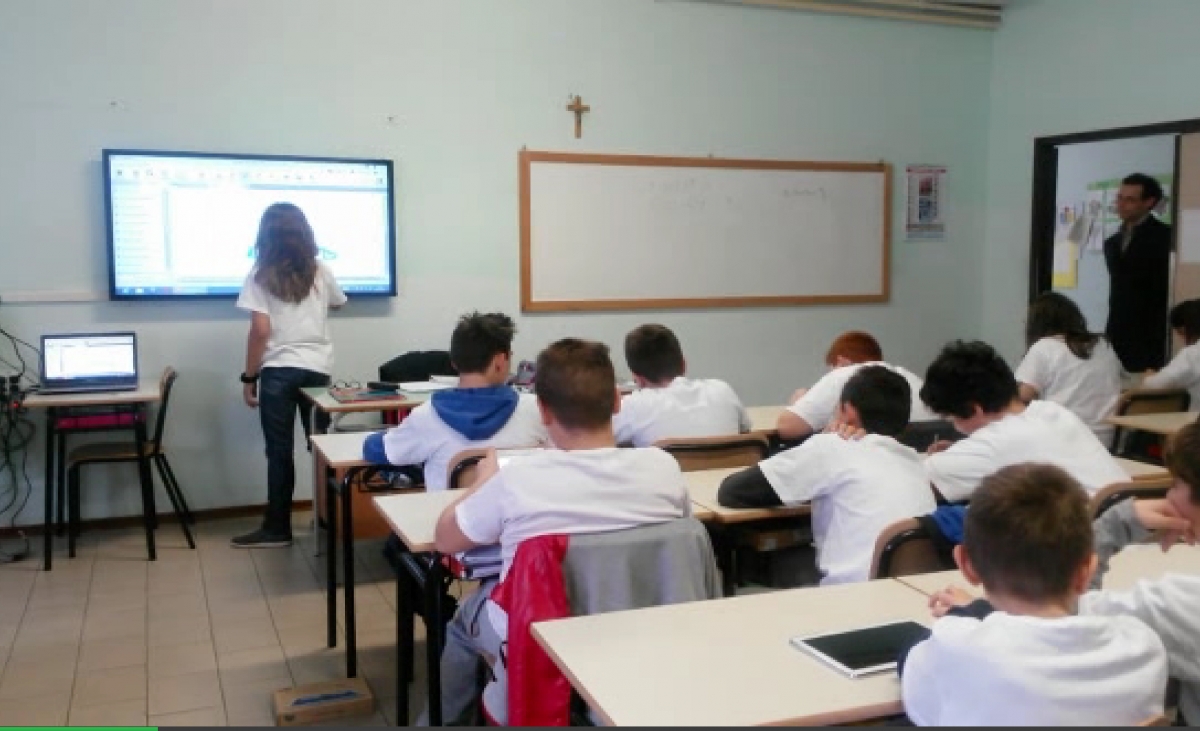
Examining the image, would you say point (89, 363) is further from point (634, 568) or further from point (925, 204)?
point (925, 204)

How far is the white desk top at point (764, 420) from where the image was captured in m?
3.99

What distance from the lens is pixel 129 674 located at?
11.0 feet

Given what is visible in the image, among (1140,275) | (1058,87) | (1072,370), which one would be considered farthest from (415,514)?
(1058,87)

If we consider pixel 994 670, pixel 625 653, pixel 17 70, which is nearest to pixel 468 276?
pixel 17 70

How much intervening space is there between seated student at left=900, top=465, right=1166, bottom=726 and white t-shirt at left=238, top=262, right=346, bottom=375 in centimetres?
393

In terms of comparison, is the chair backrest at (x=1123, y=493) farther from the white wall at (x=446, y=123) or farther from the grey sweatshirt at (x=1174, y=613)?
the white wall at (x=446, y=123)

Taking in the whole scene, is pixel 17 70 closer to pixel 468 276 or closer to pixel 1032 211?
pixel 468 276

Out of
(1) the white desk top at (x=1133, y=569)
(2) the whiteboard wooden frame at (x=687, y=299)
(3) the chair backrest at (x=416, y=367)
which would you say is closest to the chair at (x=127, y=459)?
(3) the chair backrest at (x=416, y=367)

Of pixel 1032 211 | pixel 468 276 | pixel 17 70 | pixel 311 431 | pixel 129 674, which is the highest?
pixel 17 70

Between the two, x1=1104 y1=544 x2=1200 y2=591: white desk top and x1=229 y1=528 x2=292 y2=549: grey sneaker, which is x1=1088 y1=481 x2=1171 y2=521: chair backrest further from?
x1=229 y1=528 x2=292 y2=549: grey sneaker

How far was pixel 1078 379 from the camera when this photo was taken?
182 inches

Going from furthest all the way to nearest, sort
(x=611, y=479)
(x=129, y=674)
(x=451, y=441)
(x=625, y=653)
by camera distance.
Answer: (x=129, y=674) < (x=451, y=441) < (x=611, y=479) < (x=625, y=653)

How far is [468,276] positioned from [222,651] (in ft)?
9.01

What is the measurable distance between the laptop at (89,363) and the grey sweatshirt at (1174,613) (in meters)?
4.36
